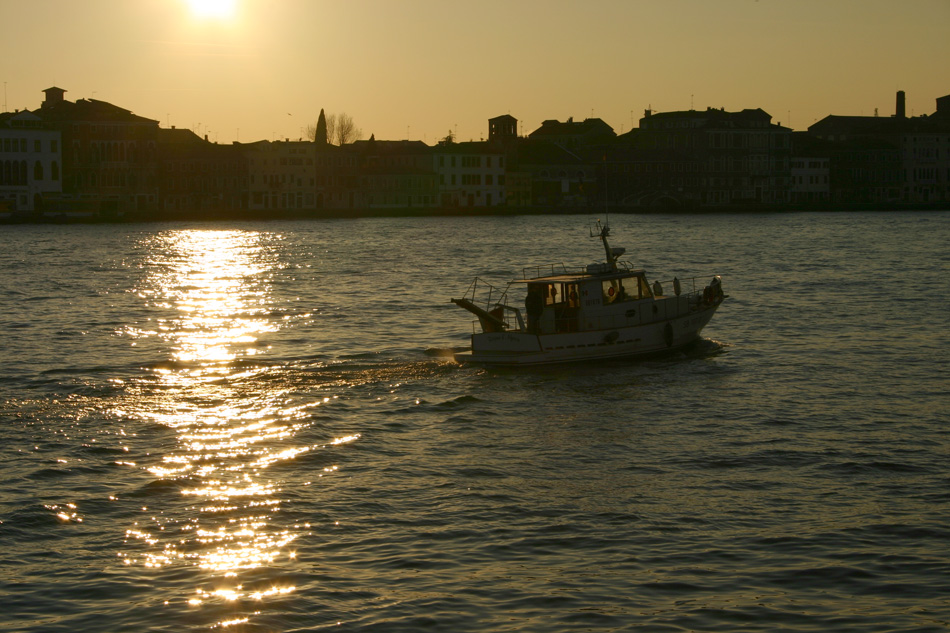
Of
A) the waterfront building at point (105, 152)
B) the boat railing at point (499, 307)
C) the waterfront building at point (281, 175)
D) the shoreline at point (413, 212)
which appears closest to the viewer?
the boat railing at point (499, 307)

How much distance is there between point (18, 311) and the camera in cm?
3775

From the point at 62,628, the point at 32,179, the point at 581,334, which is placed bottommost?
the point at 62,628

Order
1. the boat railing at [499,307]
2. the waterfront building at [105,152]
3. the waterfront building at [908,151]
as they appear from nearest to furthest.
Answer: the boat railing at [499,307] < the waterfront building at [105,152] < the waterfront building at [908,151]

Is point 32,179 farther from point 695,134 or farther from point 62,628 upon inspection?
point 62,628

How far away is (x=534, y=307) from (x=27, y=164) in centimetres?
8697

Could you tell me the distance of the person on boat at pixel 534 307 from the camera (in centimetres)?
2436

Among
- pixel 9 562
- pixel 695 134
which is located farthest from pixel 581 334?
pixel 695 134

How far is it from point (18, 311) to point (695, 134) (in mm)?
94394

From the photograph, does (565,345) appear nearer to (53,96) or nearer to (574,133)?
(53,96)

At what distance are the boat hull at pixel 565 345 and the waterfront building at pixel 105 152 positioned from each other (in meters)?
89.0

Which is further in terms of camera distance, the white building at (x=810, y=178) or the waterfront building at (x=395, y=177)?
the white building at (x=810, y=178)

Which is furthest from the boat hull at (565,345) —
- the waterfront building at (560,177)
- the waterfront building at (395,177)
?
the waterfront building at (560,177)

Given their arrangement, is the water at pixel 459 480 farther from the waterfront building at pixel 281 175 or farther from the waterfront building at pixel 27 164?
the waterfront building at pixel 281 175

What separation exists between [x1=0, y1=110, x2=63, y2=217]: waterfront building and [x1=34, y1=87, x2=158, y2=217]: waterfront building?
11.2 feet
